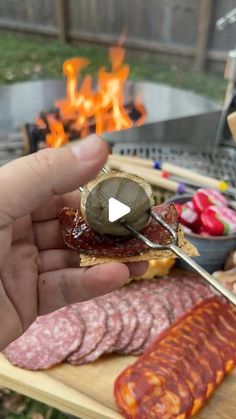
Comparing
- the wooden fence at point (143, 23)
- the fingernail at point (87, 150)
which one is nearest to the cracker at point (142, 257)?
the fingernail at point (87, 150)

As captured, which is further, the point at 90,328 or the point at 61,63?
the point at 61,63

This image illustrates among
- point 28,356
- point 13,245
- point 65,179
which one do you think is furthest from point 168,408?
point 65,179

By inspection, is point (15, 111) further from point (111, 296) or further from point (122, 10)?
point (122, 10)

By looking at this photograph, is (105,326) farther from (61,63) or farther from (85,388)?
(61,63)
